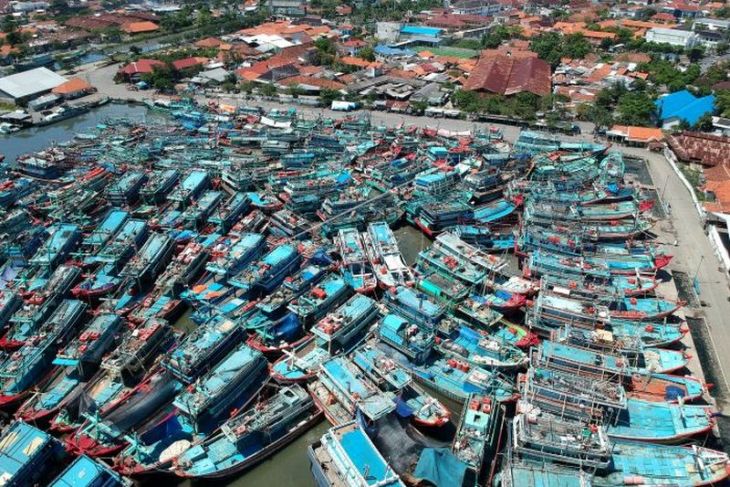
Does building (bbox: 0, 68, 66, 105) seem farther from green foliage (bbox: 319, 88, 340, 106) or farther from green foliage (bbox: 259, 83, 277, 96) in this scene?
green foliage (bbox: 319, 88, 340, 106)

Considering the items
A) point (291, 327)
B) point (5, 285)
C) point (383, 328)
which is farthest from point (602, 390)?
point (5, 285)

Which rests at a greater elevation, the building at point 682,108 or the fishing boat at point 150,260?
the building at point 682,108

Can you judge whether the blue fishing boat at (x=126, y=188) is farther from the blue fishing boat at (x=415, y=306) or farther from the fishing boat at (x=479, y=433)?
the fishing boat at (x=479, y=433)

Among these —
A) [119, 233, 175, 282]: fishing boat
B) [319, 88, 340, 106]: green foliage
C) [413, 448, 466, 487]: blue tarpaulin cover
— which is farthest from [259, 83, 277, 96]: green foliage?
[413, 448, 466, 487]: blue tarpaulin cover

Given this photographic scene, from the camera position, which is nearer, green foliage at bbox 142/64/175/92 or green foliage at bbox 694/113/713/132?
green foliage at bbox 694/113/713/132

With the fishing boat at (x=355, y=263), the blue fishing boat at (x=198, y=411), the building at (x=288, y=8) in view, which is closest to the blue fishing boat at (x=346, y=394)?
the blue fishing boat at (x=198, y=411)

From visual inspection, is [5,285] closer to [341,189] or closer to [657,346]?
[341,189]

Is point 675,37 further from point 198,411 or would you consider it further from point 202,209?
point 198,411
